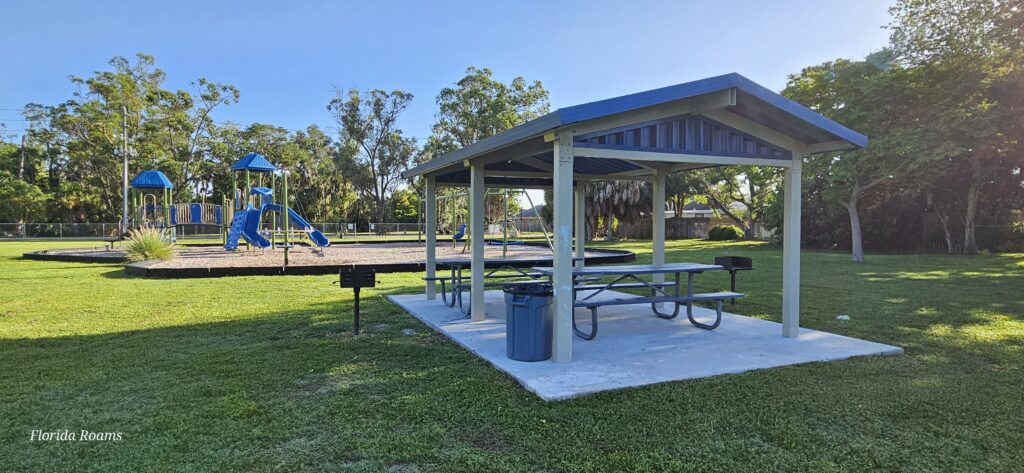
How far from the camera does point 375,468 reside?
117 inches

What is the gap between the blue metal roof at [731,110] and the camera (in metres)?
4.70

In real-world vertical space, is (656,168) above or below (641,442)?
A: above

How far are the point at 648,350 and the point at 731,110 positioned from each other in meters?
2.58

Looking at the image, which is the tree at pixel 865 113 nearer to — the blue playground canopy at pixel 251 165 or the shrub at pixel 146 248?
the blue playground canopy at pixel 251 165

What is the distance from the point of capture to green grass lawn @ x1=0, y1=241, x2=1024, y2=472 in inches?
122

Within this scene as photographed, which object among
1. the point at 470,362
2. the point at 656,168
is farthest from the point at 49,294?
the point at 656,168

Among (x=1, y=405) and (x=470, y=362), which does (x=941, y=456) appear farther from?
(x=1, y=405)

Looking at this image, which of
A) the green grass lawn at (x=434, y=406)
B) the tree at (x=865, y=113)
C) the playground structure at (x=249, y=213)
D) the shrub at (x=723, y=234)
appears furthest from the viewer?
the shrub at (x=723, y=234)

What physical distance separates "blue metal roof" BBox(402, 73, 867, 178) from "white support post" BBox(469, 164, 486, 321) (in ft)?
1.26

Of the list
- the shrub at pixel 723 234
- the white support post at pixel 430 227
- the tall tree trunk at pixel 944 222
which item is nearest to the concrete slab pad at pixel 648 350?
the white support post at pixel 430 227

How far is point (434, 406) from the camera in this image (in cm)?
392

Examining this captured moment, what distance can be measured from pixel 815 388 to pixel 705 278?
8.19 metres

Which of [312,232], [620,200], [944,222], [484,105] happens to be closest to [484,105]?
[484,105]

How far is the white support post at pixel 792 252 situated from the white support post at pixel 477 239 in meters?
3.40
